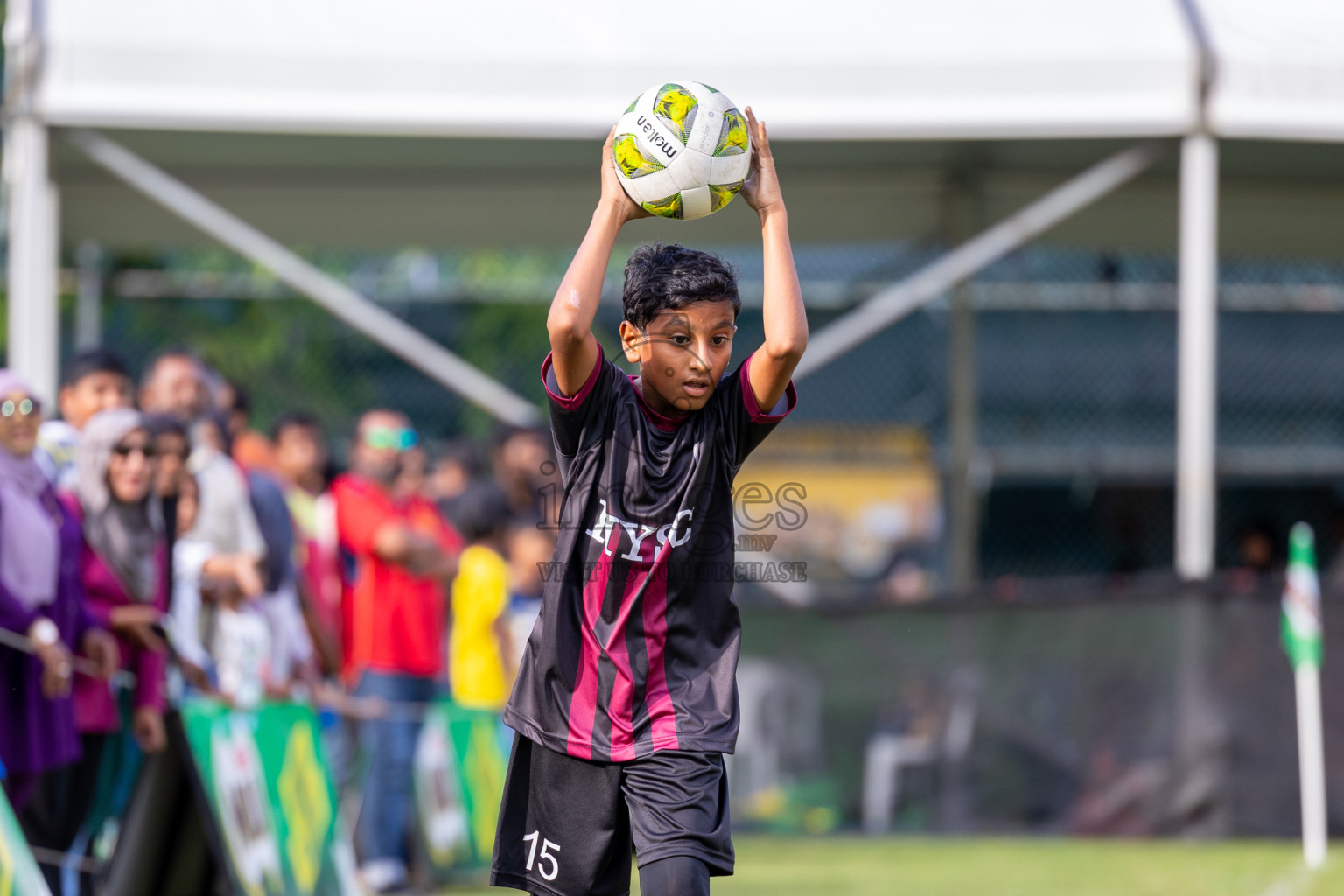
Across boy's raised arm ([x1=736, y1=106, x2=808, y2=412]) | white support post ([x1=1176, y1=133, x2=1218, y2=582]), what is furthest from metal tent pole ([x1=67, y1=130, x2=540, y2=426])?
boy's raised arm ([x1=736, y1=106, x2=808, y2=412])

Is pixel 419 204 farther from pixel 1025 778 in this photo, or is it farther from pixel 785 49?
pixel 1025 778

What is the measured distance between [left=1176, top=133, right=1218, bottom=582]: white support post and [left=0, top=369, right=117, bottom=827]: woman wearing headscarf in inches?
243

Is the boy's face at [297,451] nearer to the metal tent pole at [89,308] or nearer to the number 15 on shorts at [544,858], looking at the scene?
the metal tent pole at [89,308]

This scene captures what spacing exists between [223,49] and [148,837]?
202 inches

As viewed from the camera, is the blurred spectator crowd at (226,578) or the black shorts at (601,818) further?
the blurred spectator crowd at (226,578)

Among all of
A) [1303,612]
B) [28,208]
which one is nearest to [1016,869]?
[1303,612]

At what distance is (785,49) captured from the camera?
369 inches

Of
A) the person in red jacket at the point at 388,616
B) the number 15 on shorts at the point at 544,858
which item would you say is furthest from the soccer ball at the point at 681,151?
the person in red jacket at the point at 388,616

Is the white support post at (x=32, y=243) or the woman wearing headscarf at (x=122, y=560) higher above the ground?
the white support post at (x=32, y=243)

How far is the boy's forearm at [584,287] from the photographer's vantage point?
357 cm

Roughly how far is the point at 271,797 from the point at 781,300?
11.0 feet

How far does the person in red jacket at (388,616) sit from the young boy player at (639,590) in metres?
3.91

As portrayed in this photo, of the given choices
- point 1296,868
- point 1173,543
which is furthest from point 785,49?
point 1173,543

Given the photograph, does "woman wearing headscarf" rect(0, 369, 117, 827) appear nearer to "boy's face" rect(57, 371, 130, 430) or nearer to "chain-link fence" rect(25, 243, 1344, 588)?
"boy's face" rect(57, 371, 130, 430)
